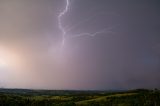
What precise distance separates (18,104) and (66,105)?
2106cm

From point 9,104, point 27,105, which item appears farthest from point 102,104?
point 9,104

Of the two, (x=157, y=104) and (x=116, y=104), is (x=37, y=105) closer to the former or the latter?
(x=116, y=104)

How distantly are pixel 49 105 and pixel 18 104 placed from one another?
16357mm

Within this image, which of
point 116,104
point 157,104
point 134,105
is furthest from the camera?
point 116,104

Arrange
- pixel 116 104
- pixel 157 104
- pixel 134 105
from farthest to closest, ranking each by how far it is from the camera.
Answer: pixel 116 104
pixel 134 105
pixel 157 104

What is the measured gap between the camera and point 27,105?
84062 millimetres

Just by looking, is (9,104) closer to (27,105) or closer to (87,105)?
(27,105)

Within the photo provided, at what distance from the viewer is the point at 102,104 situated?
3760 inches

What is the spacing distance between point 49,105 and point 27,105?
12.5m

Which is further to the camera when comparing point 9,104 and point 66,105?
point 66,105

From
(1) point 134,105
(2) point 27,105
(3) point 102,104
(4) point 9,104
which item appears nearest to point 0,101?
(4) point 9,104

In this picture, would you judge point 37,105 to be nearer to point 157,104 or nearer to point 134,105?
point 134,105

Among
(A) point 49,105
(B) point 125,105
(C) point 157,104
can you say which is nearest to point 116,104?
(B) point 125,105

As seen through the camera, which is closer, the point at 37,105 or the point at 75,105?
the point at 37,105
